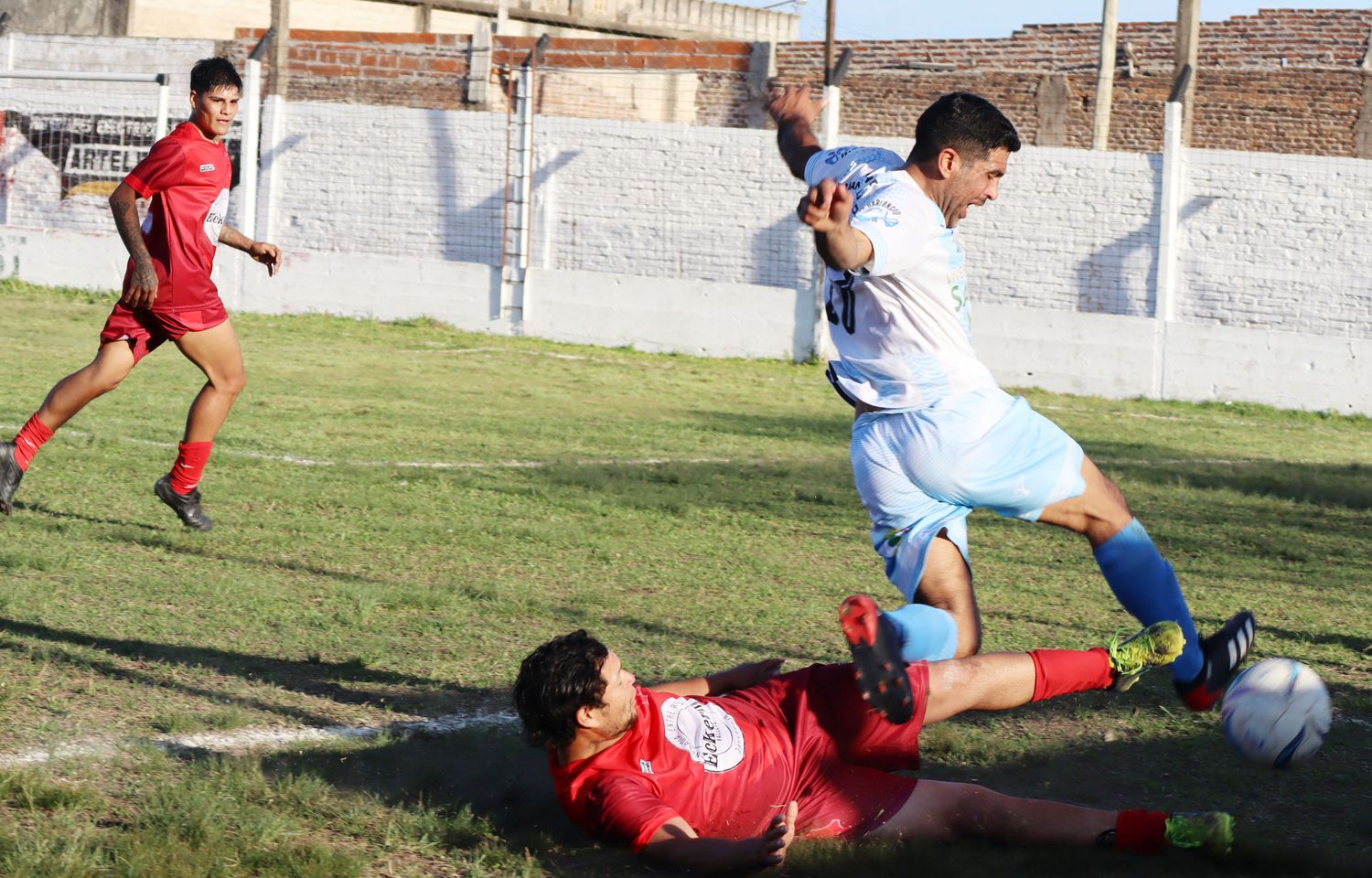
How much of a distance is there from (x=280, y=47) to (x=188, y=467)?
55.1 feet

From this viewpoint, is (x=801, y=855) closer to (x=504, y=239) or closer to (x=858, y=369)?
(x=858, y=369)

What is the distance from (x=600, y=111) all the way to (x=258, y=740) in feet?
57.7

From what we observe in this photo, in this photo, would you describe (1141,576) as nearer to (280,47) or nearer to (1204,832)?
(1204,832)

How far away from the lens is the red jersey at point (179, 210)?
6844 millimetres

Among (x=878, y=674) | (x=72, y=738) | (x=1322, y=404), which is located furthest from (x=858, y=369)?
(x=1322, y=404)

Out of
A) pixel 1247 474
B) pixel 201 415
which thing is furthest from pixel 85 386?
pixel 1247 474

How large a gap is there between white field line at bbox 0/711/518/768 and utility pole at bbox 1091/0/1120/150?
1853cm

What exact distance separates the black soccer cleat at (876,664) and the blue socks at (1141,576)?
3.29 ft

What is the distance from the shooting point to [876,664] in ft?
11.0

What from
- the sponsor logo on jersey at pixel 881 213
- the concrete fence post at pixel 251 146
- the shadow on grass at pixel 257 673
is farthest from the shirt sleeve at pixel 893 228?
the concrete fence post at pixel 251 146

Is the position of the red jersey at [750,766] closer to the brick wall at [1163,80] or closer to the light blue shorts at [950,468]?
the light blue shorts at [950,468]

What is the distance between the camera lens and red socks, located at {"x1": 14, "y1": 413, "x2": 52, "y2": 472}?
663cm

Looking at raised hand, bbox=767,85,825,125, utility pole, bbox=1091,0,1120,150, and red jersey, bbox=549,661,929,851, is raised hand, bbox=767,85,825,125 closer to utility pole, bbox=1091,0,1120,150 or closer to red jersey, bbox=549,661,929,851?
red jersey, bbox=549,661,929,851

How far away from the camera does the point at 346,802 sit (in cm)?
372
